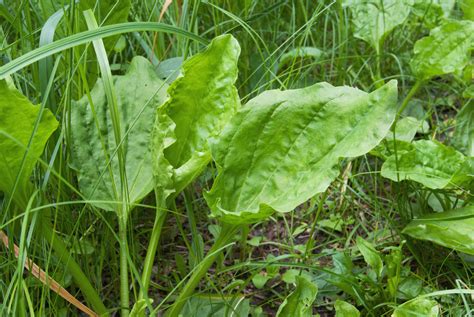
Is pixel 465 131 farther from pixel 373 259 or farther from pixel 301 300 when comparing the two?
pixel 301 300

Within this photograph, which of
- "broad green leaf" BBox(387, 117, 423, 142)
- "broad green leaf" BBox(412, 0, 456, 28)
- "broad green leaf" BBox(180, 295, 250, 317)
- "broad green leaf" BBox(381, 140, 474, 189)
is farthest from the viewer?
"broad green leaf" BBox(412, 0, 456, 28)

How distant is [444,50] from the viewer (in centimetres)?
168

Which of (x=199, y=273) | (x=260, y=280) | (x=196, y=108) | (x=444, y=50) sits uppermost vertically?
(x=196, y=108)

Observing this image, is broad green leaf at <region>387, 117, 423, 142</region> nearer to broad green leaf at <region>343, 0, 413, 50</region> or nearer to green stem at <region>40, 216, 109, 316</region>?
broad green leaf at <region>343, 0, 413, 50</region>

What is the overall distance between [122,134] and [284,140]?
1.07 ft

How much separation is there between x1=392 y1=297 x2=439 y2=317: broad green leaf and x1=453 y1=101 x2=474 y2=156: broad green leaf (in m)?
0.56

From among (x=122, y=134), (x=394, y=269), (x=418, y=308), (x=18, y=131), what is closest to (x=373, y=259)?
(x=394, y=269)

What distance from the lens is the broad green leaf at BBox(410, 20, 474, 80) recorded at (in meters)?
1.66

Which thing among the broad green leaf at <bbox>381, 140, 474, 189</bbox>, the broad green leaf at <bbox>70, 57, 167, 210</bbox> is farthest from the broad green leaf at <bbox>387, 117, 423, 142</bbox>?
the broad green leaf at <bbox>70, 57, 167, 210</bbox>

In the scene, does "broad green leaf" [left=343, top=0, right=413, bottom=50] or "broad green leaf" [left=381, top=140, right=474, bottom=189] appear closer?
"broad green leaf" [left=381, top=140, right=474, bottom=189]

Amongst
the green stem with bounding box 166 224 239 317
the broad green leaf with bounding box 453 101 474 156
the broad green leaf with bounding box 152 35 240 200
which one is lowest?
the broad green leaf with bounding box 453 101 474 156

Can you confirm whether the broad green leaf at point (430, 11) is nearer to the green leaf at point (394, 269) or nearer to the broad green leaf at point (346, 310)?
the green leaf at point (394, 269)

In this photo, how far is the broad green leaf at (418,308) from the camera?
118 cm

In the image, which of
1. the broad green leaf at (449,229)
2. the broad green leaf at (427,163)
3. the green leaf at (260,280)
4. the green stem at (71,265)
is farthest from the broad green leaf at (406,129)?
the green stem at (71,265)
